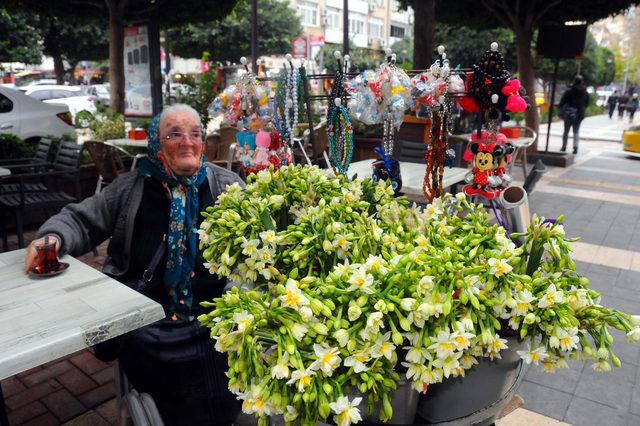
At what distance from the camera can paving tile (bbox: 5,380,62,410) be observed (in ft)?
8.95

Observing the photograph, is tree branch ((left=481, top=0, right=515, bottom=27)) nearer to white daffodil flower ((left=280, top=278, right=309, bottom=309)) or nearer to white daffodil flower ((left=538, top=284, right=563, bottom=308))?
white daffodil flower ((left=538, top=284, right=563, bottom=308))

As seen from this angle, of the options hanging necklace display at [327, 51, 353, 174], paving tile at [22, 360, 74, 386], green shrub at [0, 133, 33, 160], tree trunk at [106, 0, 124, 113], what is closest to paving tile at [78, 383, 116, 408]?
paving tile at [22, 360, 74, 386]

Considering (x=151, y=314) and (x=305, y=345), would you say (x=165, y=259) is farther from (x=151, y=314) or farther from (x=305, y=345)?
(x=305, y=345)

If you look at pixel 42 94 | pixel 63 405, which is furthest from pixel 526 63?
pixel 42 94

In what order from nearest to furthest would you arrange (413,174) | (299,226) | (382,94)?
(299,226), (382,94), (413,174)

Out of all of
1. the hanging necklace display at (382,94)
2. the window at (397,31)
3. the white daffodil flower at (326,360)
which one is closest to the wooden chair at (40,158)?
the hanging necklace display at (382,94)

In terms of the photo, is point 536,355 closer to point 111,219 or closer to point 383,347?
point 383,347

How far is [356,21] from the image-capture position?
47.1 meters

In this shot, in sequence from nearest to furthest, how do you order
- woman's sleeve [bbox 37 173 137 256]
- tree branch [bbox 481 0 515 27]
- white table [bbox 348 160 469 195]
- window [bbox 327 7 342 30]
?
woman's sleeve [bbox 37 173 137 256] → white table [bbox 348 160 469 195] → tree branch [bbox 481 0 515 27] → window [bbox 327 7 342 30]

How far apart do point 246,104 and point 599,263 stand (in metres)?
3.71

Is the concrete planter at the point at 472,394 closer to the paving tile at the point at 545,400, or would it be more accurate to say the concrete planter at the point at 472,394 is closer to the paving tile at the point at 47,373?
the paving tile at the point at 545,400

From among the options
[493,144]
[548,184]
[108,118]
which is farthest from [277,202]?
[548,184]

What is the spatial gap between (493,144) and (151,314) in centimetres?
264

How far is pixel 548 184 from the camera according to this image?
8.70 metres
